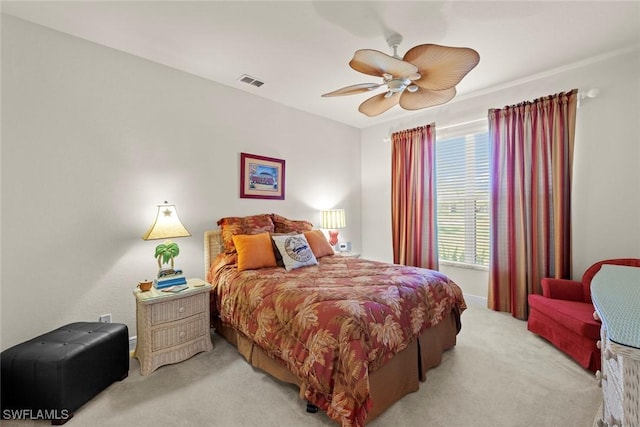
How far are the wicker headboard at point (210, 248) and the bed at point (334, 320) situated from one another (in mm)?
16

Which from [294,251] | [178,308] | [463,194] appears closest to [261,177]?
[294,251]

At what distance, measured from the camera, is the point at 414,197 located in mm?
4074

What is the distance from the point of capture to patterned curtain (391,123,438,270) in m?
3.92

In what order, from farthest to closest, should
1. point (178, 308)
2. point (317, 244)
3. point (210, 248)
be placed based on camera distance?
point (317, 244), point (210, 248), point (178, 308)

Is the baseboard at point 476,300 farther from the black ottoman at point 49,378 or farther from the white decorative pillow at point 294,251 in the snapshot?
the black ottoman at point 49,378

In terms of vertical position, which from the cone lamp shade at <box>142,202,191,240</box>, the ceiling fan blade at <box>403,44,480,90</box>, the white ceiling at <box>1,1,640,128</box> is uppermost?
the white ceiling at <box>1,1,640,128</box>

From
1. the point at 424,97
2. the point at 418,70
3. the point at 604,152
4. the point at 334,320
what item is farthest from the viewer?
the point at 604,152

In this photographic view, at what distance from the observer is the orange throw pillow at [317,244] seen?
3.21 m

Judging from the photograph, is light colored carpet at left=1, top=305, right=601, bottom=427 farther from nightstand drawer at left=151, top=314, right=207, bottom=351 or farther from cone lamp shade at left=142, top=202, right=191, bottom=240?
cone lamp shade at left=142, top=202, right=191, bottom=240

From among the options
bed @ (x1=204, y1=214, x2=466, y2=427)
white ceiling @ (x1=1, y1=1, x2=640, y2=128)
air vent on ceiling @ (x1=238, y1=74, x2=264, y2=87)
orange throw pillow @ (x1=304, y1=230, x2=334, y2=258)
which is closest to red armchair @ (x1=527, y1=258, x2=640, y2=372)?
bed @ (x1=204, y1=214, x2=466, y2=427)

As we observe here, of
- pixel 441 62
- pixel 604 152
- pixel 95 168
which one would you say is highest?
pixel 441 62

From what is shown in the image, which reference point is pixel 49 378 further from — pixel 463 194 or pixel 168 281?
pixel 463 194

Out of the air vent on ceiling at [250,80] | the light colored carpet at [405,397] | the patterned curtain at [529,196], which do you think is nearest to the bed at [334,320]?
the light colored carpet at [405,397]

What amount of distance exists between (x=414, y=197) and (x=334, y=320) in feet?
9.62
